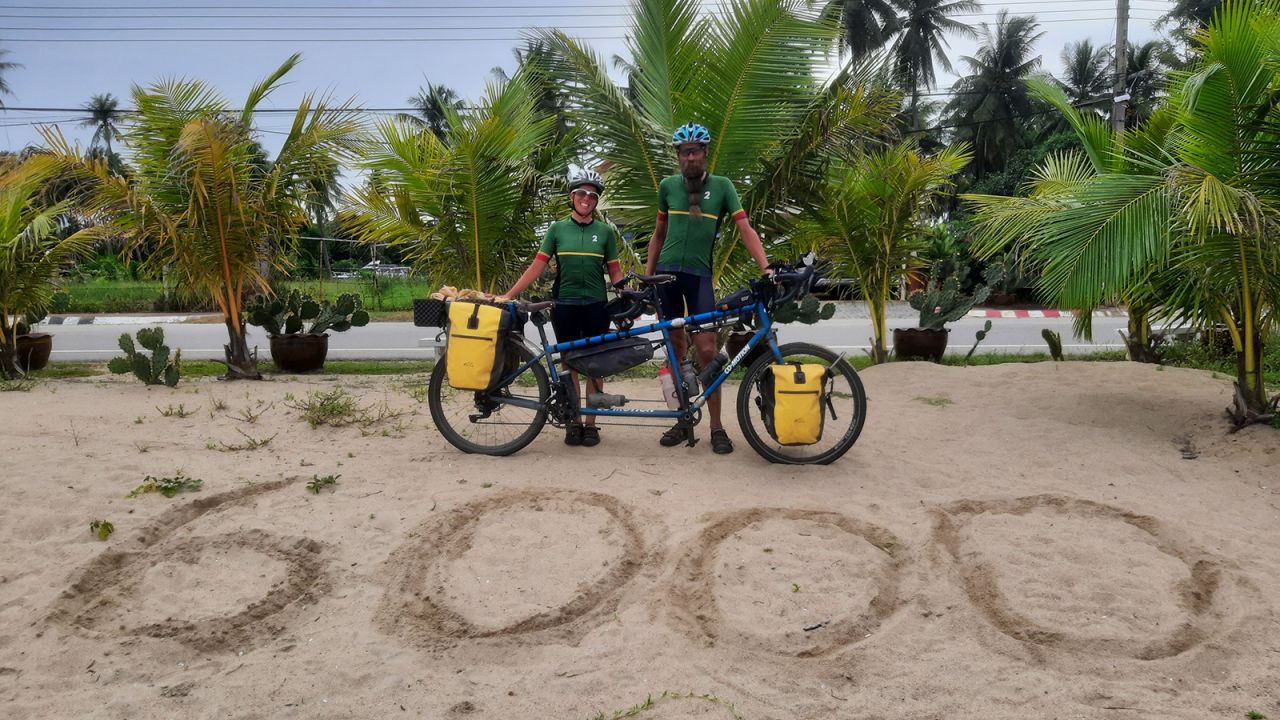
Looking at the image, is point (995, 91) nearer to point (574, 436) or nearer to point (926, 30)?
point (926, 30)

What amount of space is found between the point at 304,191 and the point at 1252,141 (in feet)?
25.5

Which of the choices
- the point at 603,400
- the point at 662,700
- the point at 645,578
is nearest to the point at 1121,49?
the point at 603,400

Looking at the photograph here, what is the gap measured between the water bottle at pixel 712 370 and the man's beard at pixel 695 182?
0.86 m

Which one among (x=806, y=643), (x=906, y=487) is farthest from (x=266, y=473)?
(x=906, y=487)

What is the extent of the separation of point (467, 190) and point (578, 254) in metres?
2.87

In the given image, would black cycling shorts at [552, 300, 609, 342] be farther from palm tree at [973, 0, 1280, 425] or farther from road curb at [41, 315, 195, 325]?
road curb at [41, 315, 195, 325]

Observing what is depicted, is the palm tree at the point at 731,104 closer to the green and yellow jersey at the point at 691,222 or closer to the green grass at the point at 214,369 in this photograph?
the green and yellow jersey at the point at 691,222

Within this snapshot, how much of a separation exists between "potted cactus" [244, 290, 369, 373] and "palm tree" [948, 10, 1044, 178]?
32.7m

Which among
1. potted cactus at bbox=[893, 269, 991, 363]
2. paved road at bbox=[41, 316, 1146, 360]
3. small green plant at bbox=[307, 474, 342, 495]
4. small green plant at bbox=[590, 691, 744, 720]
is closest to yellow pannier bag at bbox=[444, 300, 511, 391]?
small green plant at bbox=[307, 474, 342, 495]

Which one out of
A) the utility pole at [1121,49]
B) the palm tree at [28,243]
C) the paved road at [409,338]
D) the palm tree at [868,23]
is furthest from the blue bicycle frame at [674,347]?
the palm tree at [868,23]

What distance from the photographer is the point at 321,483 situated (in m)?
4.96

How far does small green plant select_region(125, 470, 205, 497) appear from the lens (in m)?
4.81

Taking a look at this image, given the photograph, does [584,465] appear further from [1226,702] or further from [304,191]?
[304,191]

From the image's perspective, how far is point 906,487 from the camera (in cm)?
492
